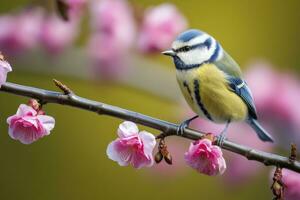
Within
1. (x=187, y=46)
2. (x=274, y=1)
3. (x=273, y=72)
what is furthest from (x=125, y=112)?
(x=274, y=1)

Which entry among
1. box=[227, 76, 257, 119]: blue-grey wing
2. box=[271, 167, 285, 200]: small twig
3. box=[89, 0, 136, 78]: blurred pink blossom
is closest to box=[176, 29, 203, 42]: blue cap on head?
box=[227, 76, 257, 119]: blue-grey wing

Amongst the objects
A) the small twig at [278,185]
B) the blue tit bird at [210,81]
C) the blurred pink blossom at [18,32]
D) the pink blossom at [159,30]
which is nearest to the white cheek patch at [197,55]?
the blue tit bird at [210,81]

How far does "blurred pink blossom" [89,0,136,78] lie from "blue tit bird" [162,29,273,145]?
0.60 meters

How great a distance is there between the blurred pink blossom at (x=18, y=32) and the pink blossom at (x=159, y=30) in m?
0.29

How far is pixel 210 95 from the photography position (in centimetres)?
118

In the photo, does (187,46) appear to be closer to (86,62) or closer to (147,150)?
(147,150)

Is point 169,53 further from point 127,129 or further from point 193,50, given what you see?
point 127,129

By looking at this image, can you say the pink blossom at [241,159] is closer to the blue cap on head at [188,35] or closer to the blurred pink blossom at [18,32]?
the blurred pink blossom at [18,32]

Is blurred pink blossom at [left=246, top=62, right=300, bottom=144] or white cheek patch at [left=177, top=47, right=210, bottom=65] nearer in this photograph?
white cheek patch at [left=177, top=47, right=210, bottom=65]

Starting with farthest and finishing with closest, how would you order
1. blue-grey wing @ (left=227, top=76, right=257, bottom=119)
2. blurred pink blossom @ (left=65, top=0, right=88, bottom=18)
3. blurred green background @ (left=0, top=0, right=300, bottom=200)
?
blurred green background @ (left=0, top=0, right=300, bottom=200)
blurred pink blossom @ (left=65, top=0, right=88, bottom=18)
blue-grey wing @ (left=227, top=76, right=257, bottom=119)

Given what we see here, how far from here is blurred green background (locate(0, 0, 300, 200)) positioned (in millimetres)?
2572

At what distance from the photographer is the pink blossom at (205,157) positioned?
972mm

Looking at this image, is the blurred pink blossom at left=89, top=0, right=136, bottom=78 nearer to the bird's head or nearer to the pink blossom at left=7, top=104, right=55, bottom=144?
the bird's head

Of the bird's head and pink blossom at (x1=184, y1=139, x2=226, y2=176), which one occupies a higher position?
the bird's head
